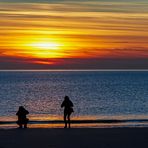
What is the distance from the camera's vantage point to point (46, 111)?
49.9 metres
